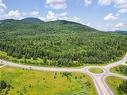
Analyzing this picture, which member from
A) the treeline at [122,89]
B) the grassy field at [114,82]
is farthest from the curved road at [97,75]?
the treeline at [122,89]

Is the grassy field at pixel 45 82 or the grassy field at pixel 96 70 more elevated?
the grassy field at pixel 96 70

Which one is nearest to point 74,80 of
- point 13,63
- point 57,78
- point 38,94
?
point 57,78

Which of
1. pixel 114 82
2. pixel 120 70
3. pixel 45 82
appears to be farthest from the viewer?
pixel 120 70

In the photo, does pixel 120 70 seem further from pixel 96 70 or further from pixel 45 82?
pixel 45 82

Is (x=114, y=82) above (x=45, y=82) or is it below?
below

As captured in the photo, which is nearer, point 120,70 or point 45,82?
point 45,82

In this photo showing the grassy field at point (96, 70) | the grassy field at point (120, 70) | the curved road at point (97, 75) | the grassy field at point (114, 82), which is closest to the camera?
the curved road at point (97, 75)

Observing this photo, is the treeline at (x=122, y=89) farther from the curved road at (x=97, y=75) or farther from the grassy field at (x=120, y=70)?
the grassy field at (x=120, y=70)

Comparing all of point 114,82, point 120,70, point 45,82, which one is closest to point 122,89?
point 114,82

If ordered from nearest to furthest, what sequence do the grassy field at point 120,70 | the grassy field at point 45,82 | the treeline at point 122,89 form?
the grassy field at point 45,82
the treeline at point 122,89
the grassy field at point 120,70
